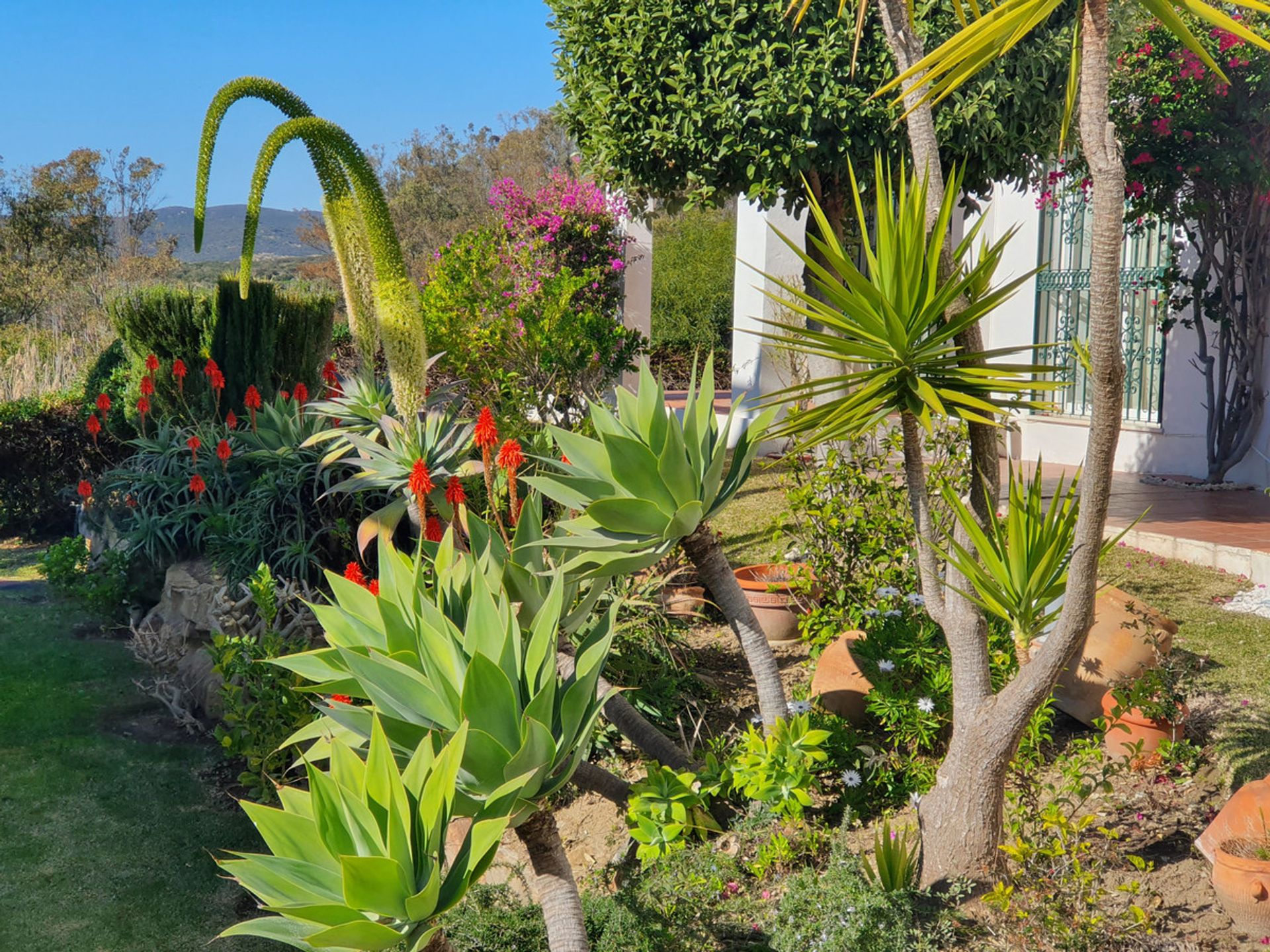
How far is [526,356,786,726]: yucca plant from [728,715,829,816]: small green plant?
12 cm

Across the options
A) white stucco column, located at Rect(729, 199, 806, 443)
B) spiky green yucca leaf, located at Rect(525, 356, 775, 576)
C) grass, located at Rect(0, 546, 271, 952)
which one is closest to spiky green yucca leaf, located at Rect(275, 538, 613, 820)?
spiky green yucca leaf, located at Rect(525, 356, 775, 576)

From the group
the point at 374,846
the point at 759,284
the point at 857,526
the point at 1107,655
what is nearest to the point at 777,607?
the point at 857,526

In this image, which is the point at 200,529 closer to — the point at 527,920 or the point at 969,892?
the point at 527,920

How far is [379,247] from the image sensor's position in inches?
203

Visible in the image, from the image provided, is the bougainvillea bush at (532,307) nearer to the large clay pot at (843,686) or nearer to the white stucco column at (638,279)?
the white stucco column at (638,279)

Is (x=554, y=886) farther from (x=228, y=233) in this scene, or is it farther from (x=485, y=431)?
(x=228, y=233)

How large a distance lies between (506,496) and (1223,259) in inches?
278

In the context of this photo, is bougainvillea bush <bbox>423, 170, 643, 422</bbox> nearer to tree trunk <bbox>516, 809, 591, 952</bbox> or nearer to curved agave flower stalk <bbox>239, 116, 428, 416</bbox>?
curved agave flower stalk <bbox>239, 116, 428, 416</bbox>

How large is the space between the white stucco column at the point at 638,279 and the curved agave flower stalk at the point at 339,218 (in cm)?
545

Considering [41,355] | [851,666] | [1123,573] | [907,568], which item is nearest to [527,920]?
[851,666]

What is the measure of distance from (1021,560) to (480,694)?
1610mm

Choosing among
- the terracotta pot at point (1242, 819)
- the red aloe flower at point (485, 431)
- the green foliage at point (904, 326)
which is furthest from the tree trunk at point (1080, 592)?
the red aloe flower at point (485, 431)

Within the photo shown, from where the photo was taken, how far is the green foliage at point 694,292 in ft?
65.0

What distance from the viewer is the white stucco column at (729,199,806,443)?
32.0 feet
